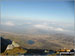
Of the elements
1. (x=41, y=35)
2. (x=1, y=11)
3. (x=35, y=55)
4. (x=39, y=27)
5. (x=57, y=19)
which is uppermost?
(x=1, y=11)

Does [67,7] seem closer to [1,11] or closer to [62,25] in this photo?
[62,25]

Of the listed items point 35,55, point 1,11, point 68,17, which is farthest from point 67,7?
point 1,11

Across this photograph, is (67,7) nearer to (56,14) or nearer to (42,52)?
(56,14)

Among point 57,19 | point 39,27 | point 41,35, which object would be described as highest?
point 57,19

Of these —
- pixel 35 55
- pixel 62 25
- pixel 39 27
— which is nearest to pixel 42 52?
pixel 35 55

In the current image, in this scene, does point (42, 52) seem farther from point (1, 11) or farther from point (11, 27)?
point (1, 11)

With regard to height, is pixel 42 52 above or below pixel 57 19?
below

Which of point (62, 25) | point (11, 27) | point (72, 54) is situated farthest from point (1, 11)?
point (72, 54)

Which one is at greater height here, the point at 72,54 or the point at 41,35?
the point at 41,35
